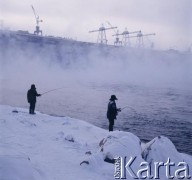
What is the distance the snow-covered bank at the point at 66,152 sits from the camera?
6.46 metres

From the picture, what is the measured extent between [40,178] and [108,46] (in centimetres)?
11409

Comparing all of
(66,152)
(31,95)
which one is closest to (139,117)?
(31,95)

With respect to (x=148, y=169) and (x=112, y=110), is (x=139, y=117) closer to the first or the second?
(x=112, y=110)

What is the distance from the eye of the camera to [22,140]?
992 cm

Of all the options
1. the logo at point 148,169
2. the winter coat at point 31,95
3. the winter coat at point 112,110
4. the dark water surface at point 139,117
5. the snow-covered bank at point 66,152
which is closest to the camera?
the snow-covered bank at point 66,152

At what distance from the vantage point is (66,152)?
9289mm

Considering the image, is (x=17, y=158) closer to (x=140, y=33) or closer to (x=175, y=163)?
(x=175, y=163)

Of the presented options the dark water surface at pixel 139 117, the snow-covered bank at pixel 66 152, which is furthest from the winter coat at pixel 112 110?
the dark water surface at pixel 139 117

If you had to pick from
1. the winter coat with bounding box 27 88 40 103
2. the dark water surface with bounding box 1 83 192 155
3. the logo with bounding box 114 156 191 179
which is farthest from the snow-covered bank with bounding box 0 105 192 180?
the dark water surface with bounding box 1 83 192 155

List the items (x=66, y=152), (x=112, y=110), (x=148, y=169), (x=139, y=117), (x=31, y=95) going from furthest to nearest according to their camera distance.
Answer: (x=139, y=117) → (x=31, y=95) → (x=112, y=110) → (x=66, y=152) → (x=148, y=169)

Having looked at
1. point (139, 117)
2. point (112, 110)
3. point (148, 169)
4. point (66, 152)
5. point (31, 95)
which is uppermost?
point (31, 95)

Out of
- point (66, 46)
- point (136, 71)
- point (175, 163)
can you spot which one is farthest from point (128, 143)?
point (136, 71)

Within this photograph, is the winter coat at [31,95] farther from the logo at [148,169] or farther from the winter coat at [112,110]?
the logo at [148,169]

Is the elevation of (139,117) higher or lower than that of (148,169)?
lower
